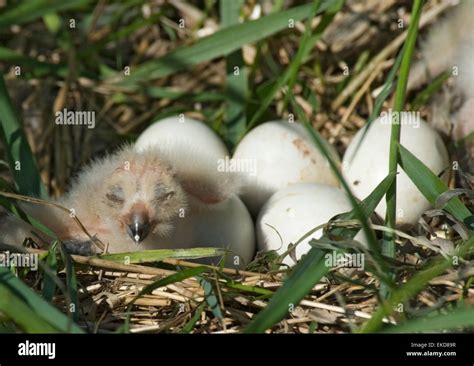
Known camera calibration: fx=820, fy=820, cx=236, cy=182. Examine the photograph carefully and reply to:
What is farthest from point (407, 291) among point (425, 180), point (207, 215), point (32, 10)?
point (32, 10)

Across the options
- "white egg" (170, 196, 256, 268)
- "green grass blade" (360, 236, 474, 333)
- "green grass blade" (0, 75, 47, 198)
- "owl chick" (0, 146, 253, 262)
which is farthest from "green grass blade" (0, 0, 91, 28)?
"green grass blade" (360, 236, 474, 333)

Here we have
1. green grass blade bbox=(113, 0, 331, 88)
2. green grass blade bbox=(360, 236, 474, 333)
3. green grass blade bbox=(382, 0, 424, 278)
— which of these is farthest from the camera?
green grass blade bbox=(113, 0, 331, 88)

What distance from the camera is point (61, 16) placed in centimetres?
339

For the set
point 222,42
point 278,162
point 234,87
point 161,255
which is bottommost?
point 161,255

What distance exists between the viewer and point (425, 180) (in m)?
1.99

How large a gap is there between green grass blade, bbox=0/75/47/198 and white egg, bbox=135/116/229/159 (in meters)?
0.33

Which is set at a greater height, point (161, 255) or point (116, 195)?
point (116, 195)

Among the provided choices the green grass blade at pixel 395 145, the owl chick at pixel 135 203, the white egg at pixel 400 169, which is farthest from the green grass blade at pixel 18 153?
the green grass blade at pixel 395 145

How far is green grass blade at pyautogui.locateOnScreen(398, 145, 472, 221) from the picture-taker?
1982mm

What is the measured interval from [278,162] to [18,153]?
764 mm

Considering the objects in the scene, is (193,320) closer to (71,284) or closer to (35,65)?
(71,284)

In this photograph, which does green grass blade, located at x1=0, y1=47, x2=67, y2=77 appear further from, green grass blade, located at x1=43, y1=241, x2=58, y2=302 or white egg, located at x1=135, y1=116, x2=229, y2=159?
green grass blade, located at x1=43, y1=241, x2=58, y2=302

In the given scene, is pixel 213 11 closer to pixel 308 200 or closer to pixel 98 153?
pixel 98 153
